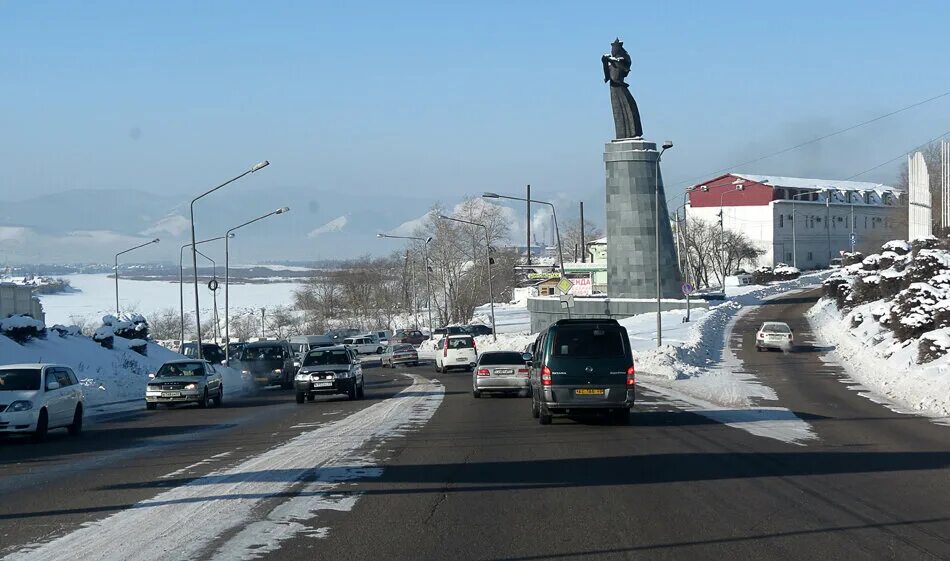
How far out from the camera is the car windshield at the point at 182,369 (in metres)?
31.0

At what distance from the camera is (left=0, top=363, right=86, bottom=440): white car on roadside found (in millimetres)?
19578

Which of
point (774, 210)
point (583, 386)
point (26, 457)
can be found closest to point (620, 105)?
point (583, 386)

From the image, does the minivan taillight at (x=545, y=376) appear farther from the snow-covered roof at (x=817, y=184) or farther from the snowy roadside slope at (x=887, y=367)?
the snow-covered roof at (x=817, y=184)

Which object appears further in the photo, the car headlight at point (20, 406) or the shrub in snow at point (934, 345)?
the shrub in snow at point (934, 345)

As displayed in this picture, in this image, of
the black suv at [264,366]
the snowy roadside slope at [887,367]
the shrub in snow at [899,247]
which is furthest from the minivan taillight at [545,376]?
the shrub in snow at [899,247]

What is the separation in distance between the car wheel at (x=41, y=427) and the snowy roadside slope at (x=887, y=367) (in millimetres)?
17768

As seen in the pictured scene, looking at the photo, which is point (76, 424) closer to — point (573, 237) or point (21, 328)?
point (21, 328)

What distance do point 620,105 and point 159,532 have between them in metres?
56.3

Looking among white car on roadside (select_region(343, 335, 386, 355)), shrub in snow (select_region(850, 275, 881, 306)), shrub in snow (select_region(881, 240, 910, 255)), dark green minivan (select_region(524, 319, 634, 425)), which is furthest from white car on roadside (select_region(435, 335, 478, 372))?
dark green minivan (select_region(524, 319, 634, 425))

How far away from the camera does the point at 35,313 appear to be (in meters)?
59.2

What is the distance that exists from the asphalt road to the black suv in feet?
66.4

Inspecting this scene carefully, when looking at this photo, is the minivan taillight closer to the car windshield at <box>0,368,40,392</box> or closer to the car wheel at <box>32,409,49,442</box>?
the car wheel at <box>32,409,49,442</box>

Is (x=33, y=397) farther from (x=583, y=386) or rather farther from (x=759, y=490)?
(x=759, y=490)

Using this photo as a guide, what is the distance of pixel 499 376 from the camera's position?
30641 millimetres
